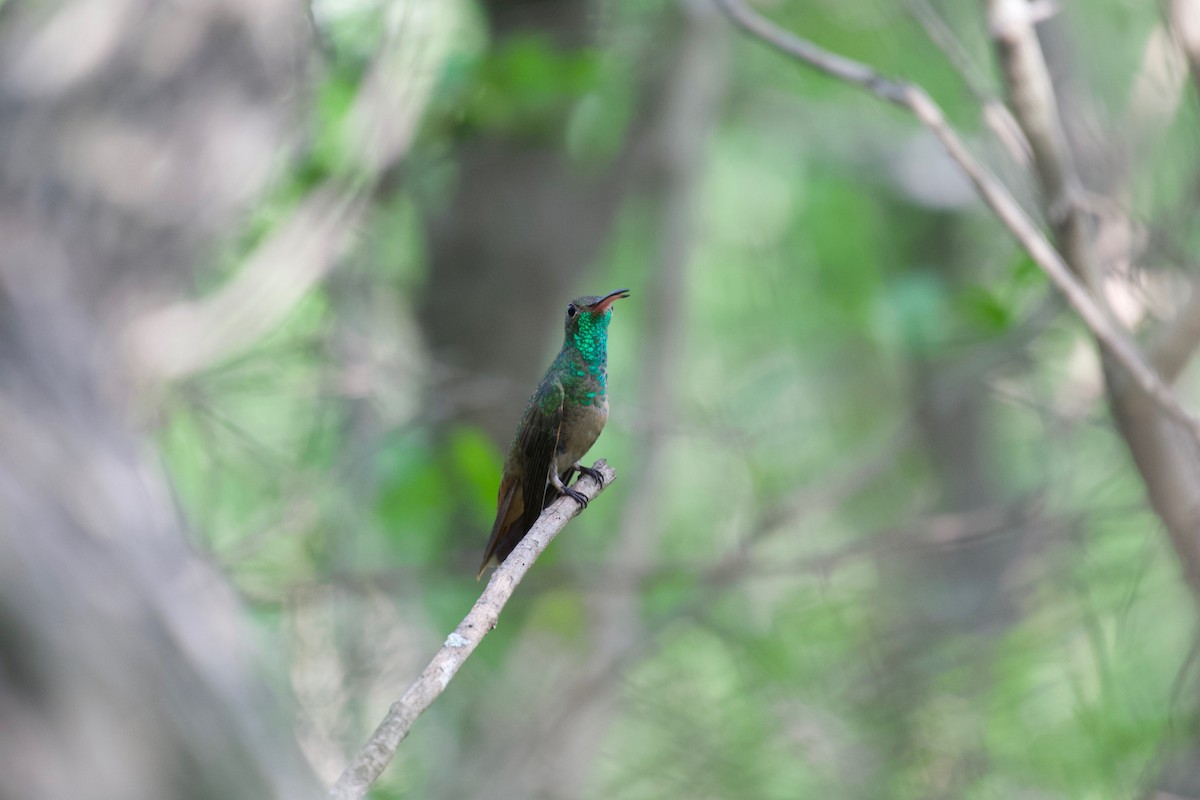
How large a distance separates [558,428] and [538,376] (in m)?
2.47

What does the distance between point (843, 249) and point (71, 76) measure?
19.9 feet

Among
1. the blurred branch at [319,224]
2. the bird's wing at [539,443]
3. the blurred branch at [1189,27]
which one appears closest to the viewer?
the blurred branch at [1189,27]

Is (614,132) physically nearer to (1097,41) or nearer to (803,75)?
(803,75)

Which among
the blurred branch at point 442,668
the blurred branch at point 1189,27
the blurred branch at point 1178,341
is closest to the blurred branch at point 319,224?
the blurred branch at point 442,668

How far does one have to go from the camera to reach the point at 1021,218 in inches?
108

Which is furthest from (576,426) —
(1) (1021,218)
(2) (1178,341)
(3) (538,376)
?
(3) (538,376)

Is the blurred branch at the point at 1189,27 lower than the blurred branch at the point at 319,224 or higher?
lower

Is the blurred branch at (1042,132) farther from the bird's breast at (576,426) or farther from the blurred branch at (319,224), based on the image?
the blurred branch at (319,224)

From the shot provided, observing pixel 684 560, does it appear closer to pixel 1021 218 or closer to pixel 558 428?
pixel 558 428

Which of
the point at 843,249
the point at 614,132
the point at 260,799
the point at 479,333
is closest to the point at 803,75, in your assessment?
the point at 614,132

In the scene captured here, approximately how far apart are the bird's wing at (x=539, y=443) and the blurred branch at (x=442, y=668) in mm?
821

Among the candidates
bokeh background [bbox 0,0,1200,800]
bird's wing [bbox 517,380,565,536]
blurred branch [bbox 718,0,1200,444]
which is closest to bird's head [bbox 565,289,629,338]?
bird's wing [bbox 517,380,565,536]

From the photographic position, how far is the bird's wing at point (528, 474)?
310 cm

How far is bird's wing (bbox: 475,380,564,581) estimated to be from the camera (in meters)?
3.10
